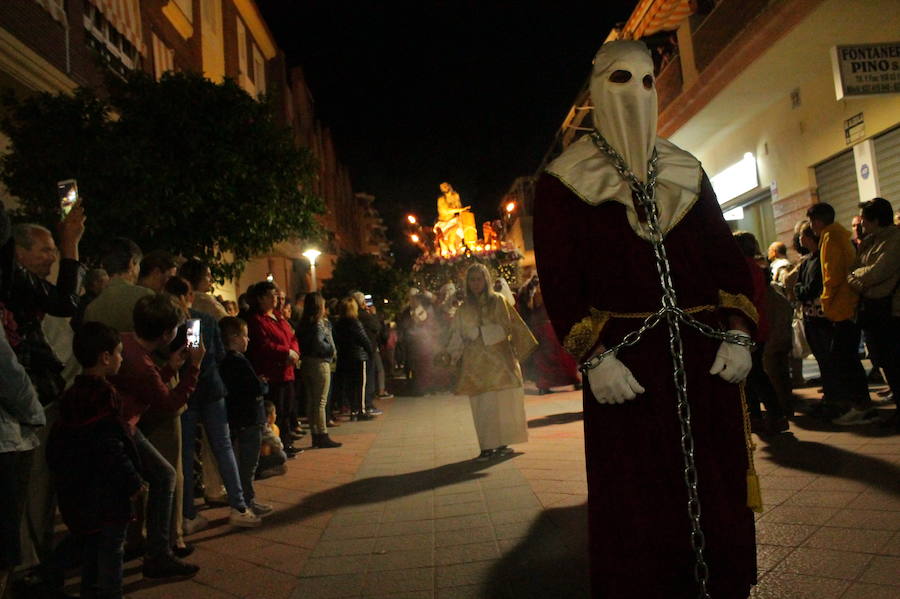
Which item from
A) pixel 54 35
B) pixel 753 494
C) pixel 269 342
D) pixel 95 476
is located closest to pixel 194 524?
pixel 95 476

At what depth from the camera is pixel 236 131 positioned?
29.6ft

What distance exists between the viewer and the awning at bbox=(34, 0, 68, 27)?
11.8 metres

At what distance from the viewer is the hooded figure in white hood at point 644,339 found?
2307mm

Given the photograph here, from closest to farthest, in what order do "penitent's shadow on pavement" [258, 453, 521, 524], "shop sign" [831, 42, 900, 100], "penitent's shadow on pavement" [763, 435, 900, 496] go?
"penitent's shadow on pavement" [763, 435, 900, 496] → "penitent's shadow on pavement" [258, 453, 521, 524] → "shop sign" [831, 42, 900, 100]

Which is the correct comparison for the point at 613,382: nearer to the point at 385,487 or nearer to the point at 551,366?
the point at 385,487

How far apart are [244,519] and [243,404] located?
34.8 inches

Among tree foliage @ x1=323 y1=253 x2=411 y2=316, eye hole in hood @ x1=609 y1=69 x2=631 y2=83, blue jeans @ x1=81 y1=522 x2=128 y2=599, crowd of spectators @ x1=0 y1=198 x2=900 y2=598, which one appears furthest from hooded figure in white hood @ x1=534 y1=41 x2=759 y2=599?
tree foliage @ x1=323 y1=253 x2=411 y2=316

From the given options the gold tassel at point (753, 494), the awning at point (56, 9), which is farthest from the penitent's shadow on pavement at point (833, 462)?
the awning at point (56, 9)

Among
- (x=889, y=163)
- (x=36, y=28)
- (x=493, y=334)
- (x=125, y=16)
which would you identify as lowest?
(x=493, y=334)

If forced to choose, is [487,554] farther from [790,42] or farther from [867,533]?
[790,42]

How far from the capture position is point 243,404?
5551mm

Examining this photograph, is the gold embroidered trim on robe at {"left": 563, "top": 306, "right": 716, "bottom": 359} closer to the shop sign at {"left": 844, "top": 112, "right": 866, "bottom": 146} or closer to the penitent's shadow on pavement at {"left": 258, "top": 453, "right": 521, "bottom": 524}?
the penitent's shadow on pavement at {"left": 258, "top": 453, "right": 521, "bottom": 524}

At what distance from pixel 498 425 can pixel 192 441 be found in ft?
9.97

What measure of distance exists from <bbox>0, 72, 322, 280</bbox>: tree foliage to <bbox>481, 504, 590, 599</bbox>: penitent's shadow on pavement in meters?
5.64
